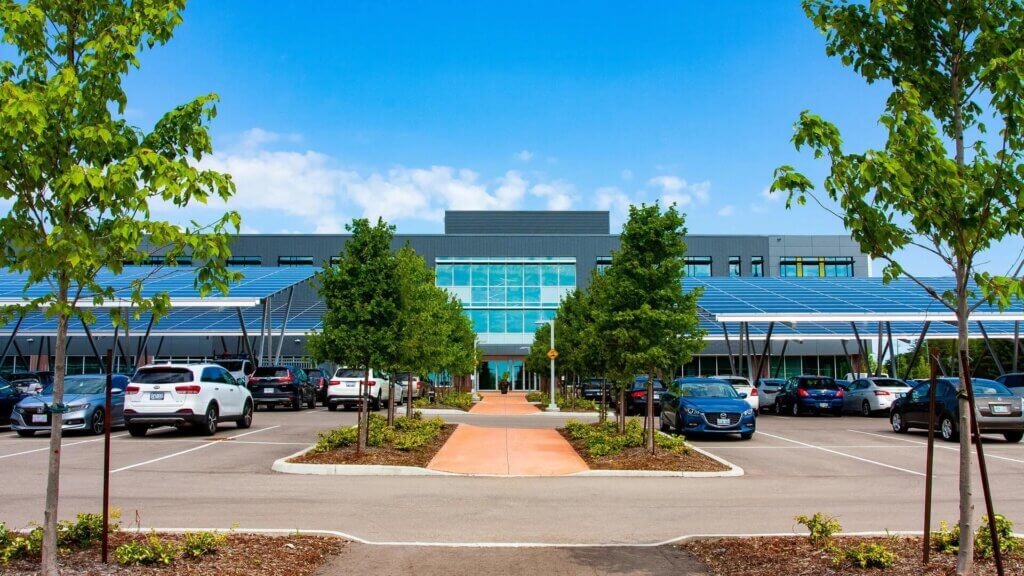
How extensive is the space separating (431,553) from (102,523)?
2.82 m

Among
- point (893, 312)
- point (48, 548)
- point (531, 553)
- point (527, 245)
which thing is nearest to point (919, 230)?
point (531, 553)

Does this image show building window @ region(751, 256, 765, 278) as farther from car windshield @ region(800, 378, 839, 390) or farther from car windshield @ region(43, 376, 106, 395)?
car windshield @ region(43, 376, 106, 395)

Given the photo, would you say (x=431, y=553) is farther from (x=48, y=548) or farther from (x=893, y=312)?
(x=893, y=312)

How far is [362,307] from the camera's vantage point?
15.7 metres

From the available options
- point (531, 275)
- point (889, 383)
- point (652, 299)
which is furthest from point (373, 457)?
point (531, 275)

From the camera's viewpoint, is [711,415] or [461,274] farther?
[461,274]

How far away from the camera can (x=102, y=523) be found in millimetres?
6910

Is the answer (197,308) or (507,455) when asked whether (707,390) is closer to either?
(507,455)

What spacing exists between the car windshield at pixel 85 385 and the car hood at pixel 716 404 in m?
14.9

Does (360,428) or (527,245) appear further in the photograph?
(527,245)

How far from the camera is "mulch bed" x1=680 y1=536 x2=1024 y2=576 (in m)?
6.38

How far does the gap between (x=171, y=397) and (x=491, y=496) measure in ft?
35.3

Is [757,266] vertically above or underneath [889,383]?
above

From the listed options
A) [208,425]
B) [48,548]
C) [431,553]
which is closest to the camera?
[48,548]
